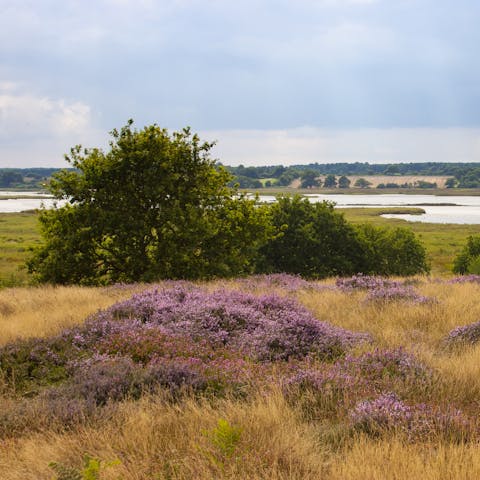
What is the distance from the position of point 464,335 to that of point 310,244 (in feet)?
108

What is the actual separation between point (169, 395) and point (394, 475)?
2.92 m

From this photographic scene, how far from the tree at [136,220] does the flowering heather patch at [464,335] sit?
1547 cm

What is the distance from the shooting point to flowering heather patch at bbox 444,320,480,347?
8.77m

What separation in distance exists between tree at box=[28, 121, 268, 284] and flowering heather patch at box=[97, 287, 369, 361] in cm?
1202

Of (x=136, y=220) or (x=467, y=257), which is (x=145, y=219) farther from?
(x=467, y=257)

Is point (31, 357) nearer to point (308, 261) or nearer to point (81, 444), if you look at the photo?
point (81, 444)

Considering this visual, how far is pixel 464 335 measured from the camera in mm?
9039

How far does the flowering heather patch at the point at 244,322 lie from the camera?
8.55m

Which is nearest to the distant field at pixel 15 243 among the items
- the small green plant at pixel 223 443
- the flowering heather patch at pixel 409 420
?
the flowering heather patch at pixel 409 420

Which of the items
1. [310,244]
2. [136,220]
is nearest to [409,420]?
[136,220]

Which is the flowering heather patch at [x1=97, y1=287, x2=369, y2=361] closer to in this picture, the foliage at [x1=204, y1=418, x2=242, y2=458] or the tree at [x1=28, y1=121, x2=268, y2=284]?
the foliage at [x1=204, y1=418, x2=242, y2=458]

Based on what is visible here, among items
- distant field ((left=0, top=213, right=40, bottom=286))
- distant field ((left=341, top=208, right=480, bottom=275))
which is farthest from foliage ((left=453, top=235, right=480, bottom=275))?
distant field ((left=0, top=213, right=40, bottom=286))

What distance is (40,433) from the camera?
557 cm

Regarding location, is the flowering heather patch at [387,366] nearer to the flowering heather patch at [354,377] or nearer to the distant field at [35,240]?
the flowering heather patch at [354,377]
